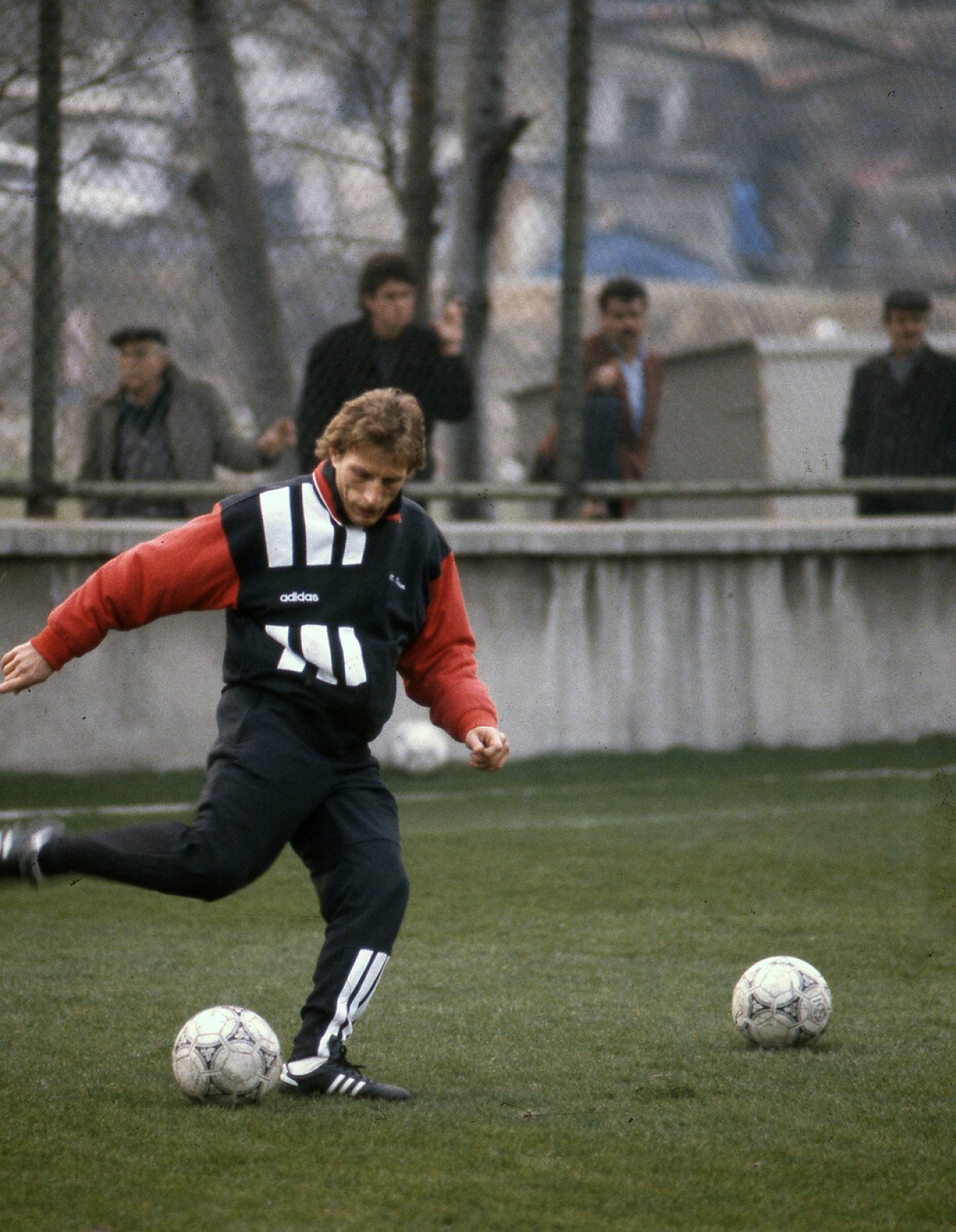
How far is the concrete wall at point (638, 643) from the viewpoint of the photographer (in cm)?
832

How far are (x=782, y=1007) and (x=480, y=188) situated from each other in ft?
20.0

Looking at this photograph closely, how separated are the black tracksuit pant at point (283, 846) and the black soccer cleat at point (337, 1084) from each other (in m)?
0.04

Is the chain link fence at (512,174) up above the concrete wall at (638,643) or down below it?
above

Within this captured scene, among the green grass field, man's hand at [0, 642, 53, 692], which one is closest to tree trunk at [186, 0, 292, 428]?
the green grass field

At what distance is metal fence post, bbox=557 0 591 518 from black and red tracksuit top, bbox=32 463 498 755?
5177 mm

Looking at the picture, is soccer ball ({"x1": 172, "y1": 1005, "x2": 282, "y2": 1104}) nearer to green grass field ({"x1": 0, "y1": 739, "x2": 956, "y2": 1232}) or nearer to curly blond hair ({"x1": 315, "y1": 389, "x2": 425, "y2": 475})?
green grass field ({"x1": 0, "y1": 739, "x2": 956, "y2": 1232})

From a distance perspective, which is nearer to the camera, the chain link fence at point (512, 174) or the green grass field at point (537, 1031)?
the green grass field at point (537, 1031)

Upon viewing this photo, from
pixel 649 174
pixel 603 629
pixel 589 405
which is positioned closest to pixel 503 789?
pixel 603 629

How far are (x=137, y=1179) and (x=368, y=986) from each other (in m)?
0.83

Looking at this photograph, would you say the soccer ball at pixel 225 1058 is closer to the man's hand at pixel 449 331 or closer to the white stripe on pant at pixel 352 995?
the white stripe on pant at pixel 352 995

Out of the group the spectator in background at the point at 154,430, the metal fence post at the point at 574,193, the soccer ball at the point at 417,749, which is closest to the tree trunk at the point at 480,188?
the metal fence post at the point at 574,193

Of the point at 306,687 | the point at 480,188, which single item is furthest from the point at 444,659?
the point at 480,188

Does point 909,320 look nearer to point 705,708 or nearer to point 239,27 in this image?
point 705,708

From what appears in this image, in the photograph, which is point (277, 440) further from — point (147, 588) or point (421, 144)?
point (147, 588)
